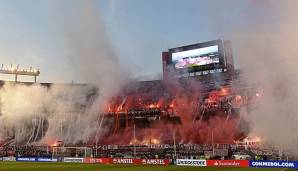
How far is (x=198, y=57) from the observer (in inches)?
3952

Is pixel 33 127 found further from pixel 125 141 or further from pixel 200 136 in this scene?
pixel 200 136

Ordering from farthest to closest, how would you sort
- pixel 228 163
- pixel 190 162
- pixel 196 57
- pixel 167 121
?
pixel 196 57
pixel 167 121
pixel 190 162
pixel 228 163

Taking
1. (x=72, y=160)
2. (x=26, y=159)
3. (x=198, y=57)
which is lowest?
(x=72, y=160)

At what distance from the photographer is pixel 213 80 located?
95.3m

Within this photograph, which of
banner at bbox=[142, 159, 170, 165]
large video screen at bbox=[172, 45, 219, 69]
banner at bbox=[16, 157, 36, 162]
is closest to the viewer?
banner at bbox=[142, 159, 170, 165]

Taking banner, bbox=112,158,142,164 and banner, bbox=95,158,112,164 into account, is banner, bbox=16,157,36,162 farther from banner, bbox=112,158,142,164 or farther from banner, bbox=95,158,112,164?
banner, bbox=112,158,142,164

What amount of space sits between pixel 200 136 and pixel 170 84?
1949cm

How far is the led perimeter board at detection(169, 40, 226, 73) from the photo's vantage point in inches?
3821

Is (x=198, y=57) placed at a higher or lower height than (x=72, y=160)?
higher

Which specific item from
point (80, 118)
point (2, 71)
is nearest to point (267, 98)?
point (80, 118)

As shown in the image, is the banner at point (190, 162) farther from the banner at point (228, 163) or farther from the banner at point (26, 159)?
the banner at point (26, 159)

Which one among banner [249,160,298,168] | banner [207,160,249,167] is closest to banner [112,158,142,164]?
banner [207,160,249,167]

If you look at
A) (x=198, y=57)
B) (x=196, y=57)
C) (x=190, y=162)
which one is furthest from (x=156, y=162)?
(x=196, y=57)

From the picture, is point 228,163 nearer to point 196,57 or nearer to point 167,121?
point 167,121
